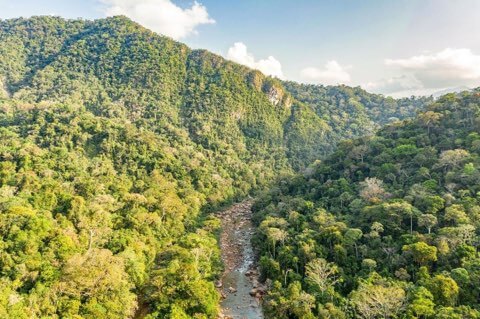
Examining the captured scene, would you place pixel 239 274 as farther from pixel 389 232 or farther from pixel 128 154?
pixel 128 154

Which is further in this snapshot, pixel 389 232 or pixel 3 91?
pixel 3 91

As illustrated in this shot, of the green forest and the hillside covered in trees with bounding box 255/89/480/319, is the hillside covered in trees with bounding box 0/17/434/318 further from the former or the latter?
the hillside covered in trees with bounding box 255/89/480/319

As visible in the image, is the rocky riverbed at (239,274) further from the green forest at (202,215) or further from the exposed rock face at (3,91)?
the exposed rock face at (3,91)

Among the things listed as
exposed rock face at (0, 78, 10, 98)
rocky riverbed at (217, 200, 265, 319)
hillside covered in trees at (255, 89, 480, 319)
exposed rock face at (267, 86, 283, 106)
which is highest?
exposed rock face at (267, 86, 283, 106)

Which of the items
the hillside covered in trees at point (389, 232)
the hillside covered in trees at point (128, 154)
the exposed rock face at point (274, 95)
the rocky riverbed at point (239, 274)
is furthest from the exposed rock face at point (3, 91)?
the exposed rock face at point (274, 95)

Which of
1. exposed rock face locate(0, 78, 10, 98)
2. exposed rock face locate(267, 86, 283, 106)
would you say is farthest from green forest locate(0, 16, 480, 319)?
exposed rock face locate(267, 86, 283, 106)

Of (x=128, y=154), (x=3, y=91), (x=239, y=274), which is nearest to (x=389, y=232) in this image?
(x=239, y=274)
